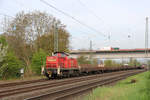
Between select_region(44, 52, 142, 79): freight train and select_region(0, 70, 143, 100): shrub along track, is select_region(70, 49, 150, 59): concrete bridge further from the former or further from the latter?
A: select_region(0, 70, 143, 100): shrub along track

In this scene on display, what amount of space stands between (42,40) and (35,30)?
7.58 ft

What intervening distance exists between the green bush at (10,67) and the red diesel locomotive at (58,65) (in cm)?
504

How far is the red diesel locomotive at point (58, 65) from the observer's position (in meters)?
21.4

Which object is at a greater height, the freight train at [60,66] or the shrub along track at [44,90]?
the freight train at [60,66]

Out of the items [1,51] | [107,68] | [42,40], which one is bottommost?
[107,68]

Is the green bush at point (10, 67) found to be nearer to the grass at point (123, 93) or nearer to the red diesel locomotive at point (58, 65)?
the red diesel locomotive at point (58, 65)

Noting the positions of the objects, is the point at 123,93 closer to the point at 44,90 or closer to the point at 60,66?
the point at 44,90

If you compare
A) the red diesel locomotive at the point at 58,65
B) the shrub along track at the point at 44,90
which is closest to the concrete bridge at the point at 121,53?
the red diesel locomotive at the point at 58,65

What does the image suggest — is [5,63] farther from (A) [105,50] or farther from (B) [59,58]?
(A) [105,50]

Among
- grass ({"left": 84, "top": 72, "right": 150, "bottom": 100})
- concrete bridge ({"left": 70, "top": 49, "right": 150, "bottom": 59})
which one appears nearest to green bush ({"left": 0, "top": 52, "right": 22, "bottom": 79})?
grass ({"left": 84, "top": 72, "right": 150, "bottom": 100})

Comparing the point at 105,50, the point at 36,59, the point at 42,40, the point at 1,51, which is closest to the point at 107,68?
the point at 42,40

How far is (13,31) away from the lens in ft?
117

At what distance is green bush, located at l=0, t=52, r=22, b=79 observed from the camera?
24103 millimetres

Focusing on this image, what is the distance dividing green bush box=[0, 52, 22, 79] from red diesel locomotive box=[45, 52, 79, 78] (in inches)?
199
